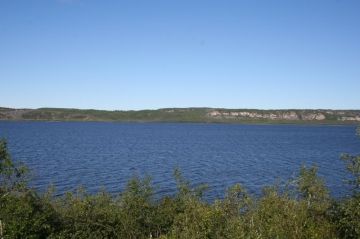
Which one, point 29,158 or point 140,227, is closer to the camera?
point 140,227

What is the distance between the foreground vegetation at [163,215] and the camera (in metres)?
27.9

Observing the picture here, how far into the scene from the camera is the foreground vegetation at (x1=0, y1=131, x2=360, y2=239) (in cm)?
2786

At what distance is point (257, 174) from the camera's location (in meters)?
87.9

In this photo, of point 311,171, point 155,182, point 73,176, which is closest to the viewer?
point 311,171

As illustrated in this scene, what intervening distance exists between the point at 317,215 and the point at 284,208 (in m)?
3.88

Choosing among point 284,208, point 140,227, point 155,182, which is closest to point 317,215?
point 284,208

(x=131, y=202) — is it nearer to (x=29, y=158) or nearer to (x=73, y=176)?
(x=73, y=176)

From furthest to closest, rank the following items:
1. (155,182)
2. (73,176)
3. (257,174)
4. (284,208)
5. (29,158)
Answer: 1. (29,158)
2. (257,174)
3. (73,176)
4. (155,182)
5. (284,208)

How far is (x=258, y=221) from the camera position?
104 ft

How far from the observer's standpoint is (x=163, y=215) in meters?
35.6

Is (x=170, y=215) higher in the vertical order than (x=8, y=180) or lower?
lower

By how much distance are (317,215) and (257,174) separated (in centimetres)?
5194

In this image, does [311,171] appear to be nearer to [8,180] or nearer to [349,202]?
[349,202]

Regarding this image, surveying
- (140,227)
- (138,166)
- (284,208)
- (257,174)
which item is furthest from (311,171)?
(138,166)
